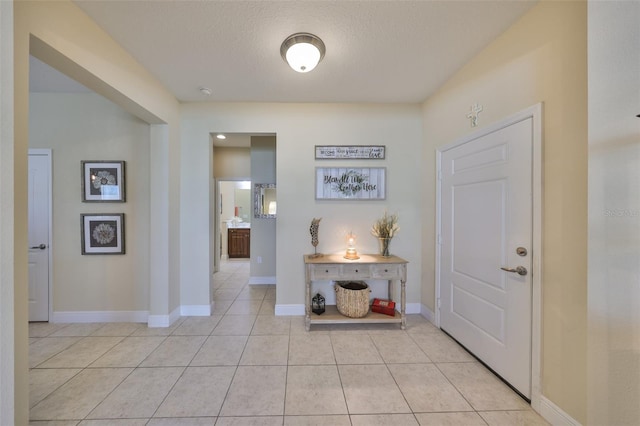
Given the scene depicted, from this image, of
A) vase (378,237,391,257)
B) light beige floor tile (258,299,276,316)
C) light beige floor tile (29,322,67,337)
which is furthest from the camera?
light beige floor tile (258,299,276,316)

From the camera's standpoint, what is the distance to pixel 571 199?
140 centimetres

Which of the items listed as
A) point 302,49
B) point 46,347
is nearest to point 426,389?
point 302,49

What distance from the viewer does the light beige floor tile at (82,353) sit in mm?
2090

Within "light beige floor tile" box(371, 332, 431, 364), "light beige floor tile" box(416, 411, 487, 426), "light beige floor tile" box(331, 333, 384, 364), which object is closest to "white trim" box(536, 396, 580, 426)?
"light beige floor tile" box(416, 411, 487, 426)

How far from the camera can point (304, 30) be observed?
1829mm

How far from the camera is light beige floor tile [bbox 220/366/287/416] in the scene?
160 cm

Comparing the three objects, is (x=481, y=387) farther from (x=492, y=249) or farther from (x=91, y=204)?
(x=91, y=204)

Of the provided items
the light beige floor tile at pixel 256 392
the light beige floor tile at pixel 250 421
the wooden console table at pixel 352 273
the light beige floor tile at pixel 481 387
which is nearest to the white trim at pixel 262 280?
the wooden console table at pixel 352 273

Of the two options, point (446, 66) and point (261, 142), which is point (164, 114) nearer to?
point (261, 142)

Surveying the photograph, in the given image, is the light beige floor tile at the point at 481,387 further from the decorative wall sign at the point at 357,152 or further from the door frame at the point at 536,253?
the decorative wall sign at the point at 357,152

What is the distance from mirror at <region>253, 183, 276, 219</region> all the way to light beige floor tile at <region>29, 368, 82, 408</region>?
9.59 ft

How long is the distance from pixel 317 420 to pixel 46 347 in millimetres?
2772

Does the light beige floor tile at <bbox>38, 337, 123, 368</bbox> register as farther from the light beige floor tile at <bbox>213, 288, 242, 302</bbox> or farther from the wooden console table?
the wooden console table

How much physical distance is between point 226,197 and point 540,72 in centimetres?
740
